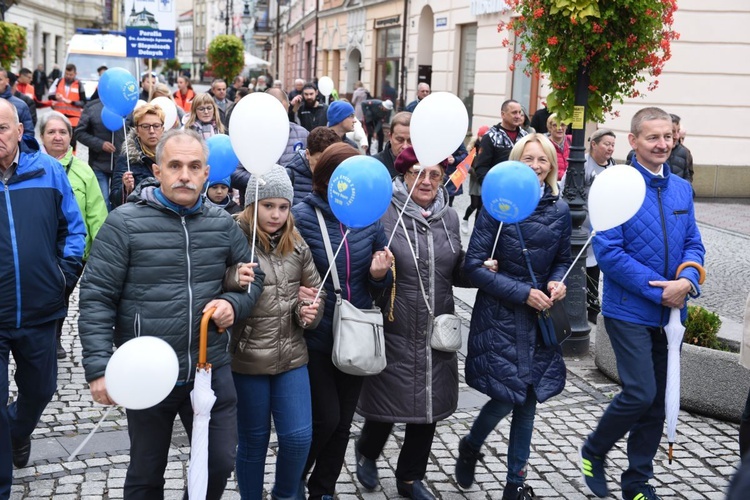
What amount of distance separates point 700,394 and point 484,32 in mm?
17491

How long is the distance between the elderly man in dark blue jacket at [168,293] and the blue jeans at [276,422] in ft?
0.81

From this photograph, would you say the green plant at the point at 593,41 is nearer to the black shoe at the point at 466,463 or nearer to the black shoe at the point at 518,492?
the black shoe at the point at 466,463

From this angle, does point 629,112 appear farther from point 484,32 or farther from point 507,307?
point 507,307

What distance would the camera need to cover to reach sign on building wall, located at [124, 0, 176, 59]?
16.5 m

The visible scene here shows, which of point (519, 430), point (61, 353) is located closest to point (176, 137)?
point (519, 430)

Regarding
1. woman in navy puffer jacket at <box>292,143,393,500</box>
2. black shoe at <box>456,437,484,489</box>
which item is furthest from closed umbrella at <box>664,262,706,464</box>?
woman in navy puffer jacket at <box>292,143,393,500</box>

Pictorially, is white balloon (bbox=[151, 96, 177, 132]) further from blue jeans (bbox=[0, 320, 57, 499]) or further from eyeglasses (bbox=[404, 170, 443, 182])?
eyeglasses (bbox=[404, 170, 443, 182])

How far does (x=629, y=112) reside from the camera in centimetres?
1656

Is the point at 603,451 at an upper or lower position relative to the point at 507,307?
lower

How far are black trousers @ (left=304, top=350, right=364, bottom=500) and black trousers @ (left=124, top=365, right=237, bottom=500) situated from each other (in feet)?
1.85

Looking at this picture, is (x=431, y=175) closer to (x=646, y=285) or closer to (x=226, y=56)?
(x=646, y=285)

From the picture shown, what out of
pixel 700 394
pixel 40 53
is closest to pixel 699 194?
pixel 700 394

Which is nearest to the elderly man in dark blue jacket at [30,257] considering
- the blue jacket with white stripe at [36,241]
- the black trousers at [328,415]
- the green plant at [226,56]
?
the blue jacket with white stripe at [36,241]

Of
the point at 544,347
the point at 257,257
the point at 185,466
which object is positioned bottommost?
the point at 185,466
